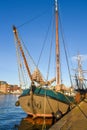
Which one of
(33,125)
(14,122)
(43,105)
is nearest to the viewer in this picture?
(33,125)

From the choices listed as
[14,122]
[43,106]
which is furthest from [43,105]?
[14,122]

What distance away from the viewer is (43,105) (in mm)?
28766

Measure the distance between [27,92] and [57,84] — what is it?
441 cm

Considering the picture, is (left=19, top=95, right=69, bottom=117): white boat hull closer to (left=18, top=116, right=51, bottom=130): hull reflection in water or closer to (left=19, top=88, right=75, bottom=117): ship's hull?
(left=19, top=88, right=75, bottom=117): ship's hull

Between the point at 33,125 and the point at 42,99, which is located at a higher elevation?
the point at 42,99

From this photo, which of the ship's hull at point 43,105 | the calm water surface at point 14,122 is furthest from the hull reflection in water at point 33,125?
the ship's hull at point 43,105

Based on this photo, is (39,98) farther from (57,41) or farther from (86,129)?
(86,129)

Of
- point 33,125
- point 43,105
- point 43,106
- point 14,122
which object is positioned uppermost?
point 43,105

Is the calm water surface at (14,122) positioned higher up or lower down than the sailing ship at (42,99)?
lower down

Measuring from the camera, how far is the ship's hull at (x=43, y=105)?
28516 millimetres

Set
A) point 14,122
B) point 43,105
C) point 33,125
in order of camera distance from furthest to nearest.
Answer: point 14,122 → point 43,105 → point 33,125

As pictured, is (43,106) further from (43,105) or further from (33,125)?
(33,125)

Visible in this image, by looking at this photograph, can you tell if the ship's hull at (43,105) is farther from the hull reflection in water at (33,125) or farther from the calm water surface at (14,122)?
the calm water surface at (14,122)

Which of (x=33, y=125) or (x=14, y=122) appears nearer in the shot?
(x=33, y=125)
